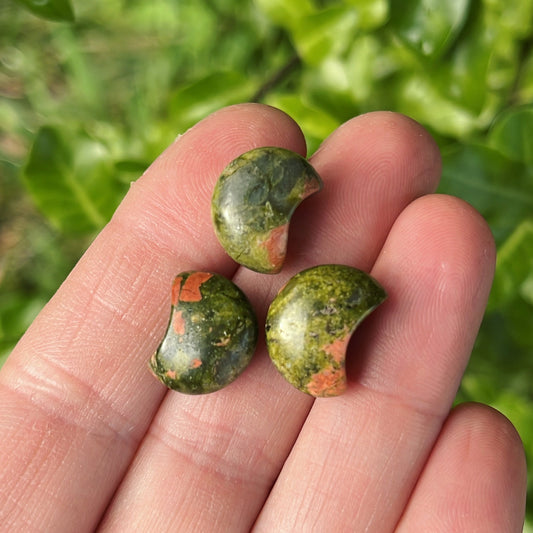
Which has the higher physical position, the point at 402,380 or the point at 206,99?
the point at 206,99

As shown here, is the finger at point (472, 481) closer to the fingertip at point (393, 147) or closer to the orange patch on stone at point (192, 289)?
the fingertip at point (393, 147)

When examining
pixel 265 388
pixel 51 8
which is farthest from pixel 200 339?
pixel 51 8

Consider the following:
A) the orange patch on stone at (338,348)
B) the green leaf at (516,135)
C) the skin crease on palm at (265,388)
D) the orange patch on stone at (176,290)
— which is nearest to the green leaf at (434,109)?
the green leaf at (516,135)

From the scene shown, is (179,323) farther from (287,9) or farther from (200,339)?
(287,9)

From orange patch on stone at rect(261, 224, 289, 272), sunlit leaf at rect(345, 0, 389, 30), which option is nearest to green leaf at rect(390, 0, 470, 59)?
sunlit leaf at rect(345, 0, 389, 30)

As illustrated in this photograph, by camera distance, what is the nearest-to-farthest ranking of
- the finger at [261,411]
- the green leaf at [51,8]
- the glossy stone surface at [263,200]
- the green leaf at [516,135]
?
the green leaf at [51,8], the glossy stone surface at [263,200], the finger at [261,411], the green leaf at [516,135]

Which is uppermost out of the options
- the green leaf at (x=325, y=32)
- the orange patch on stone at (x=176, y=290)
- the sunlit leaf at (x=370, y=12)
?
the sunlit leaf at (x=370, y=12)
